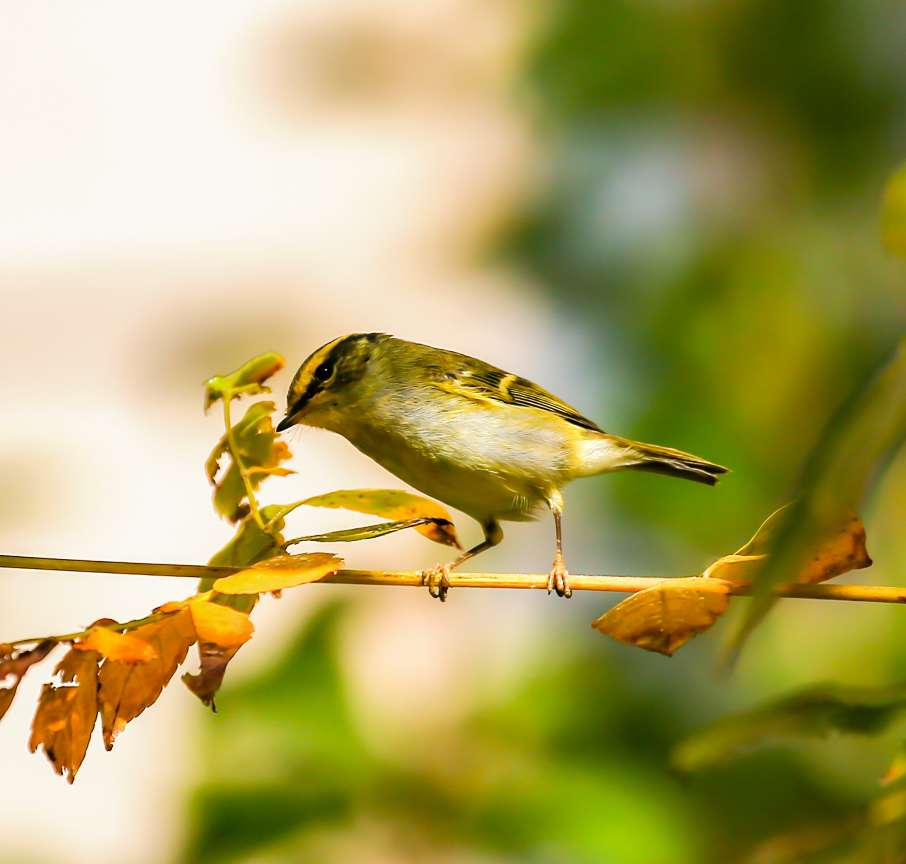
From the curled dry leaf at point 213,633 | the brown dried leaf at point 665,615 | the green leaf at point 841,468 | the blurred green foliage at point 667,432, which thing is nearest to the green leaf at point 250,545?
the curled dry leaf at point 213,633

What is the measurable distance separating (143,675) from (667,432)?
126 cm

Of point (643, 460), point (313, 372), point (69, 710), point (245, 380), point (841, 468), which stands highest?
point (841, 468)

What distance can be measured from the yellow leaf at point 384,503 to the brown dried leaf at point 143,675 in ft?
0.44

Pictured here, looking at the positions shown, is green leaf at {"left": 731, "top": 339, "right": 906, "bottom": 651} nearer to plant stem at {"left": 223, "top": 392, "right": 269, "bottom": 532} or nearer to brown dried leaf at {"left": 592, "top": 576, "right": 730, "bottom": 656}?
brown dried leaf at {"left": 592, "top": 576, "right": 730, "bottom": 656}

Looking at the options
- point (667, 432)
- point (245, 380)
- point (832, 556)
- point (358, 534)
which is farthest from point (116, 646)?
point (667, 432)

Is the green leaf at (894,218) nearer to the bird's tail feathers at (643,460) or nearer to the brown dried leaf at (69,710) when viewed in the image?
the brown dried leaf at (69,710)

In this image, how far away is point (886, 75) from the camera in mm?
1735

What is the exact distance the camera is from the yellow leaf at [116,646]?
617mm

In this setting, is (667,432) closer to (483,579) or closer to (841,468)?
(483,579)

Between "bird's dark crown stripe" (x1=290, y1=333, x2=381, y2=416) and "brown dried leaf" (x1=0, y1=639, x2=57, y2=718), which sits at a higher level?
"brown dried leaf" (x1=0, y1=639, x2=57, y2=718)

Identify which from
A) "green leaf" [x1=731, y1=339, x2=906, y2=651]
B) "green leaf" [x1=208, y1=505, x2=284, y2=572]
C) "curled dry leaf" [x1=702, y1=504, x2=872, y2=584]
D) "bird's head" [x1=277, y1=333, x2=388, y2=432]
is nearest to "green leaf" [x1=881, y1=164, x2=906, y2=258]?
"green leaf" [x1=731, y1=339, x2=906, y2=651]

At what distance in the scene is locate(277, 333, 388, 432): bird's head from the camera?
1.76 metres

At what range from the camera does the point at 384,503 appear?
80 cm

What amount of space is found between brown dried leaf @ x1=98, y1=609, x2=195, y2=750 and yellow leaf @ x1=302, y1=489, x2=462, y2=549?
0.14 metres
